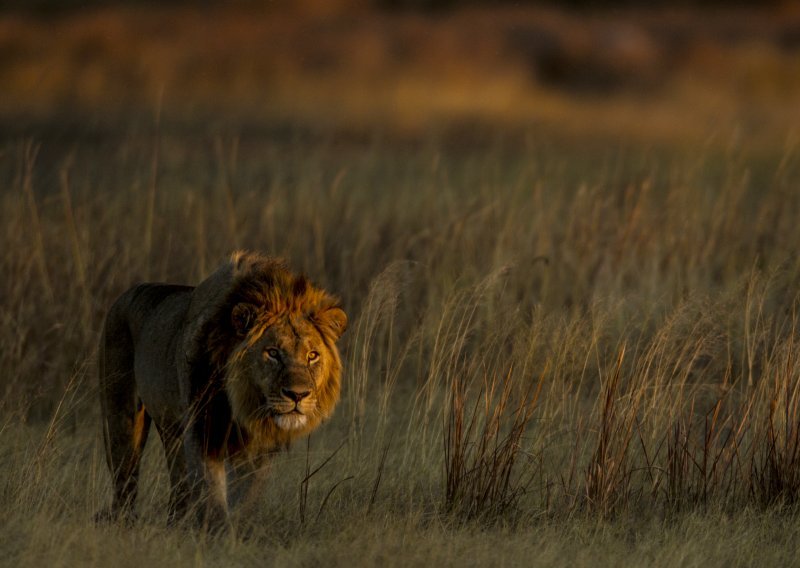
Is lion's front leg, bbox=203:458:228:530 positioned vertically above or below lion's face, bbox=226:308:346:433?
below

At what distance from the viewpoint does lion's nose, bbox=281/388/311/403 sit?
15.2ft

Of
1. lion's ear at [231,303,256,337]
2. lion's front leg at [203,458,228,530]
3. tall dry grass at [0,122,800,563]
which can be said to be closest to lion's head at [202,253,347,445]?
lion's ear at [231,303,256,337]

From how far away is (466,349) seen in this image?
25.0ft

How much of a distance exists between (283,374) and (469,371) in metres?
0.97

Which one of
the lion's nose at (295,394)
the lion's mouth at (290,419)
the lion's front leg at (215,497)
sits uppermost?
the lion's nose at (295,394)

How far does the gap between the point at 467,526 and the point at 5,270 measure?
391cm

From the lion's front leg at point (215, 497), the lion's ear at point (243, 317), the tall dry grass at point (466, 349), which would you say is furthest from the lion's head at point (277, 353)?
the tall dry grass at point (466, 349)

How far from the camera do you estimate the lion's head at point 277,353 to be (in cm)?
472

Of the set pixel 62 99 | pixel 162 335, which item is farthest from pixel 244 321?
pixel 62 99

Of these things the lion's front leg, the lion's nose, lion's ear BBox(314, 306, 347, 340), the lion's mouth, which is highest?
lion's ear BBox(314, 306, 347, 340)

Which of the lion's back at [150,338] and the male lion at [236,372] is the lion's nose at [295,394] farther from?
the lion's back at [150,338]

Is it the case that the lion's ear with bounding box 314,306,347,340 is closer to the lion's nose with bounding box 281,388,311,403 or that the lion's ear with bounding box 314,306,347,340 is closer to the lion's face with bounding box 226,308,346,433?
the lion's face with bounding box 226,308,346,433

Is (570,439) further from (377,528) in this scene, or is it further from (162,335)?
(162,335)

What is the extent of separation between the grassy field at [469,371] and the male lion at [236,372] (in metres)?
0.26
